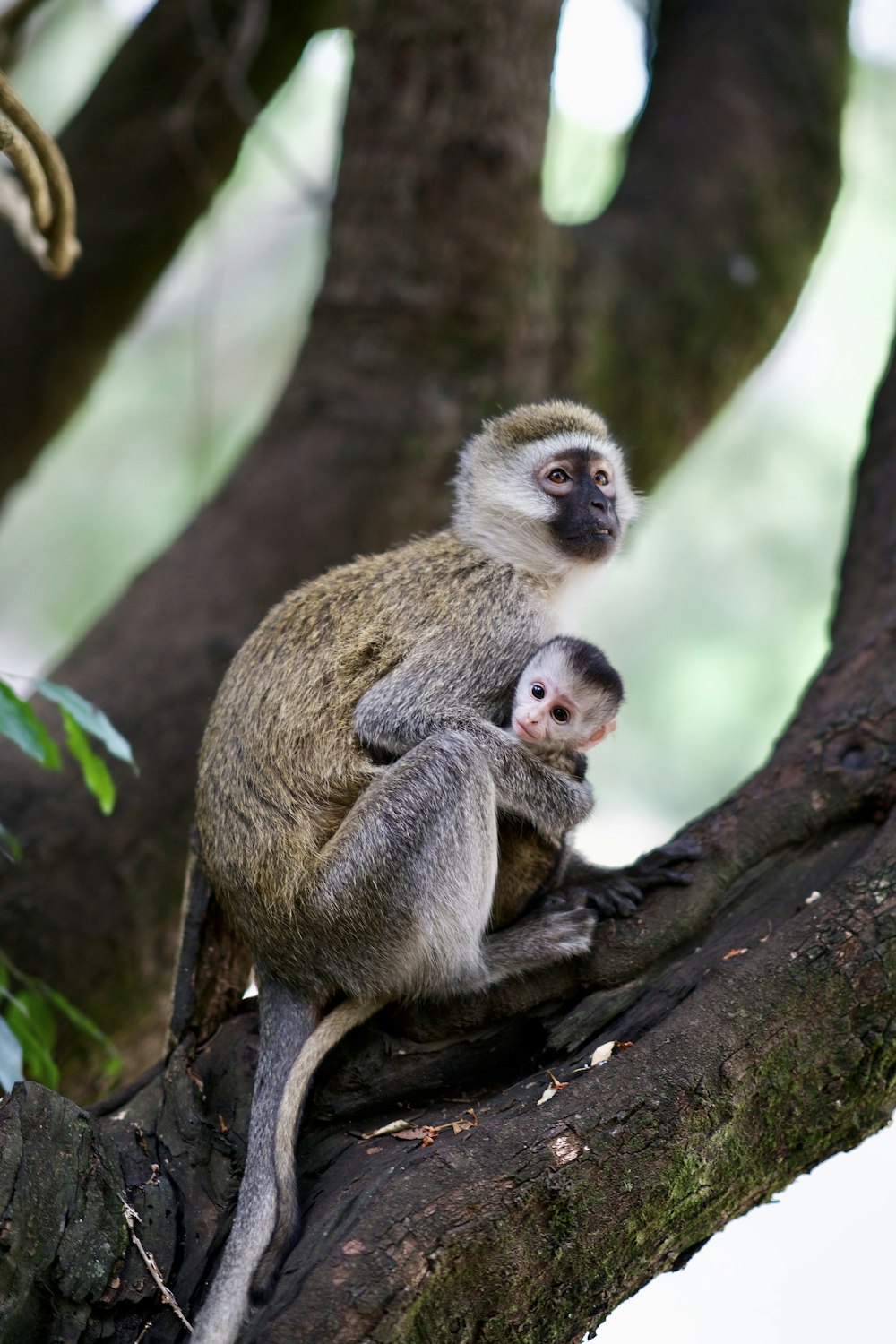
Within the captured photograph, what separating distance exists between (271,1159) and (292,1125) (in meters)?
0.15

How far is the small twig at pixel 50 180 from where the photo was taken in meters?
3.37

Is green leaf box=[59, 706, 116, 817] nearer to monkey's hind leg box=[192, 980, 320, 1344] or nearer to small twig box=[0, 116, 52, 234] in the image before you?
monkey's hind leg box=[192, 980, 320, 1344]

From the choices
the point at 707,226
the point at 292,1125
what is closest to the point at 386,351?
the point at 707,226

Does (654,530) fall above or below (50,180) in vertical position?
above

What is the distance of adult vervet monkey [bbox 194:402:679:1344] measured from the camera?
133 inches

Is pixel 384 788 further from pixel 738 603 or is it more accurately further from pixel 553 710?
pixel 738 603

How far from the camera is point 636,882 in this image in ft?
11.6

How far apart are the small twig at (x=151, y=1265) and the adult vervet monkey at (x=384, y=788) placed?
7.2 inches

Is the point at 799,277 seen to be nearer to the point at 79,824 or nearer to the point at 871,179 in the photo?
the point at 79,824

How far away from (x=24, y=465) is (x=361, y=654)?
3.14 meters

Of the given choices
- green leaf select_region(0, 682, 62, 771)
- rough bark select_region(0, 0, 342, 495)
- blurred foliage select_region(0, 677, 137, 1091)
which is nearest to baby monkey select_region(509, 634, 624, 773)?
blurred foliage select_region(0, 677, 137, 1091)

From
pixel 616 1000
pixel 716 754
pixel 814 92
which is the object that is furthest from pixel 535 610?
pixel 716 754

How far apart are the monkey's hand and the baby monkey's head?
1.27 feet

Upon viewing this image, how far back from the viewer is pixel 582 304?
585 cm
